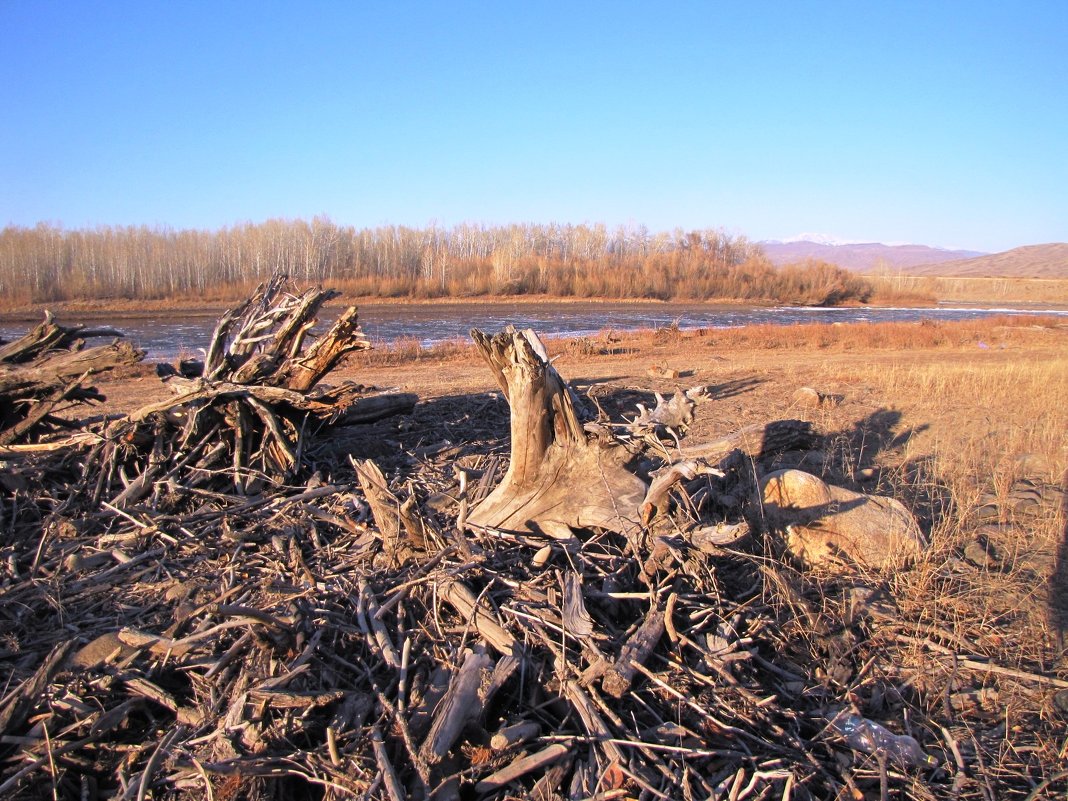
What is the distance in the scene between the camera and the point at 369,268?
59.7 meters

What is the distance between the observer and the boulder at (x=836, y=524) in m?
4.40

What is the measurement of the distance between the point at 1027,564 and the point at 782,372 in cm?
872

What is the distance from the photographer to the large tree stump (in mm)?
3853

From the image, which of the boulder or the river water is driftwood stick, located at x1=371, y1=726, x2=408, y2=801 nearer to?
the boulder

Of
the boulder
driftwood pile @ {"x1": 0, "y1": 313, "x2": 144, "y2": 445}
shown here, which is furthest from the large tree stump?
driftwood pile @ {"x1": 0, "y1": 313, "x2": 144, "y2": 445}

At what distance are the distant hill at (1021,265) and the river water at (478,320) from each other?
373 ft

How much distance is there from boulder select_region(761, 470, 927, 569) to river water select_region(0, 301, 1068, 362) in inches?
Result: 637

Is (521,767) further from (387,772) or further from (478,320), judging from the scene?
(478,320)

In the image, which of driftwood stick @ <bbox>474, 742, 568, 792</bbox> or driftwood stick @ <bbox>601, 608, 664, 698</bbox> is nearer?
driftwood stick @ <bbox>474, 742, 568, 792</bbox>

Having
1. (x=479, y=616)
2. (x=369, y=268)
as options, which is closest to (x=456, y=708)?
(x=479, y=616)

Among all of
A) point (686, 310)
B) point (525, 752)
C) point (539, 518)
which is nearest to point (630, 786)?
point (525, 752)

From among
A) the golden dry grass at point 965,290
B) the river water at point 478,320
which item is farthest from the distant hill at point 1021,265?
the river water at point 478,320

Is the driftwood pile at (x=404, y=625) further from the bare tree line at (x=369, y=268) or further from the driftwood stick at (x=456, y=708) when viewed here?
the bare tree line at (x=369, y=268)

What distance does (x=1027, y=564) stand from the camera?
15.3 feet
